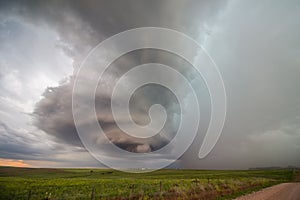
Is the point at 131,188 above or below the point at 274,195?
above

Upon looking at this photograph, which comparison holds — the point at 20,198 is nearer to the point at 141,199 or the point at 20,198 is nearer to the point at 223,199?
the point at 141,199

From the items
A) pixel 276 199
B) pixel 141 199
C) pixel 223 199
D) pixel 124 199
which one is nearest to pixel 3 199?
pixel 124 199

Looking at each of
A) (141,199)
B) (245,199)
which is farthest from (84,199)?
(245,199)

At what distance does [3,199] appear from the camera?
24031 mm

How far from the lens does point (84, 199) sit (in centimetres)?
2228

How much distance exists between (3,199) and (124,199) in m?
15.8

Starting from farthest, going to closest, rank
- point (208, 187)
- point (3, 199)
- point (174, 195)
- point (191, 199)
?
point (208, 187), point (3, 199), point (174, 195), point (191, 199)

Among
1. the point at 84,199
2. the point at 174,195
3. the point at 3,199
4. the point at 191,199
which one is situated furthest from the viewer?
the point at 3,199

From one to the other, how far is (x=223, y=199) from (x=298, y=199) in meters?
7.18

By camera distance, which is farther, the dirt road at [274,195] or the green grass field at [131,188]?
the green grass field at [131,188]

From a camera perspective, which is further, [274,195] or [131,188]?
[131,188]

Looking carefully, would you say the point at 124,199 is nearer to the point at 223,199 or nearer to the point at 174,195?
the point at 174,195

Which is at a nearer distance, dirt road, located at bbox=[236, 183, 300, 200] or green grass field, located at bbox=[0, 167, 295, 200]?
dirt road, located at bbox=[236, 183, 300, 200]

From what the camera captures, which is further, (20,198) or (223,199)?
→ (20,198)
